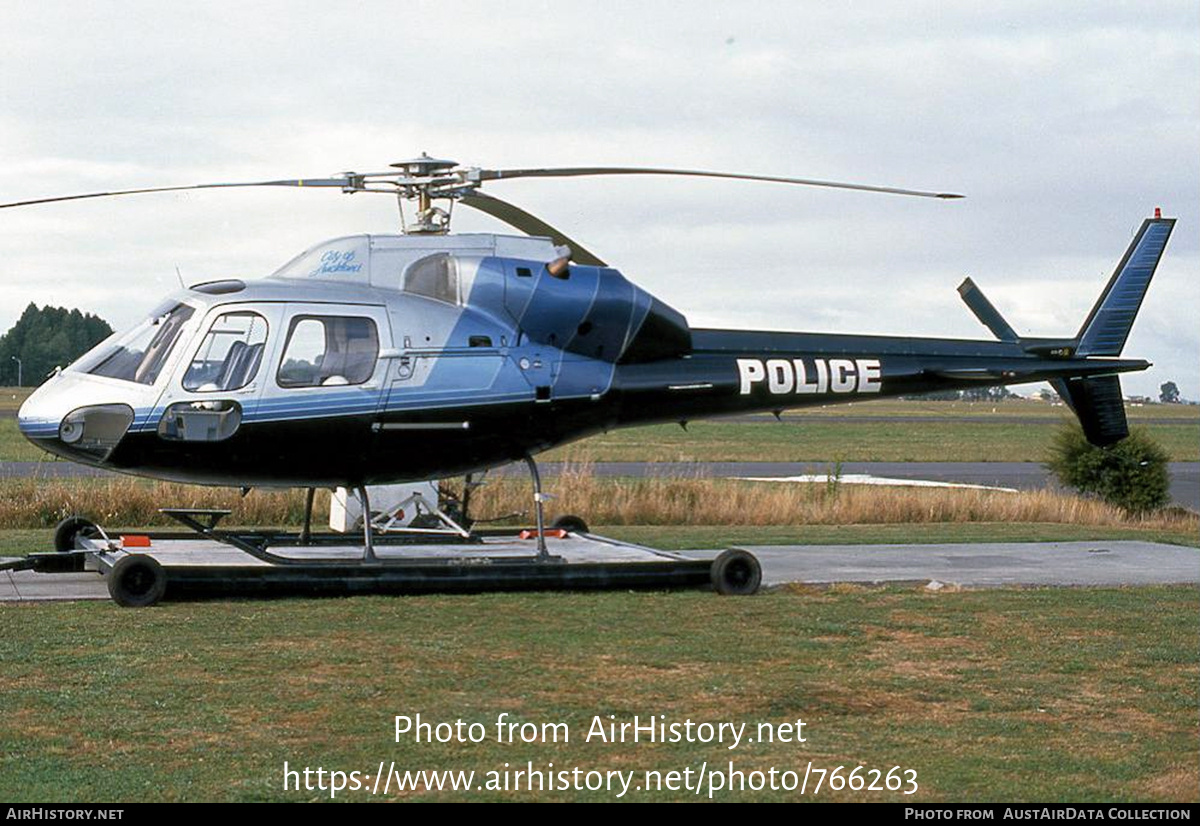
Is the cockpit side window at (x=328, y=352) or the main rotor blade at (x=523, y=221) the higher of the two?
the main rotor blade at (x=523, y=221)

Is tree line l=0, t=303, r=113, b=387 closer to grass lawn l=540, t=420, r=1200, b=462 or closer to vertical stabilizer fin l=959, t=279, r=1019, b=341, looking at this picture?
grass lawn l=540, t=420, r=1200, b=462

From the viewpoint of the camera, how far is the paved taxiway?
1484 cm

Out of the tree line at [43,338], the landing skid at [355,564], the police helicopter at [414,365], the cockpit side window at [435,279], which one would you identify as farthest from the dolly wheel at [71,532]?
the tree line at [43,338]

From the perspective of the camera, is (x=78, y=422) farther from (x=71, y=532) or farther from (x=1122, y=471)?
(x=1122, y=471)

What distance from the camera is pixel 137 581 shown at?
1291cm

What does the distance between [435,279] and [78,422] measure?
3502 mm

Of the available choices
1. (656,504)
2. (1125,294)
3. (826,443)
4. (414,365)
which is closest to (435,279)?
(414,365)

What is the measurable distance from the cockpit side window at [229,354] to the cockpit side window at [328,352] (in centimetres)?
27

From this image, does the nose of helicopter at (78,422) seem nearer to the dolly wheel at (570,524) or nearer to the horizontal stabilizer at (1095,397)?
the dolly wheel at (570,524)

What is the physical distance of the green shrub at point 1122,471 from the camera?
26.1 m

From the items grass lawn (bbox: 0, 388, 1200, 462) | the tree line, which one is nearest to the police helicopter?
grass lawn (bbox: 0, 388, 1200, 462)

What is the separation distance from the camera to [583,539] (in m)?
17.1

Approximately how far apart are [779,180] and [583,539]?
519 centimetres
